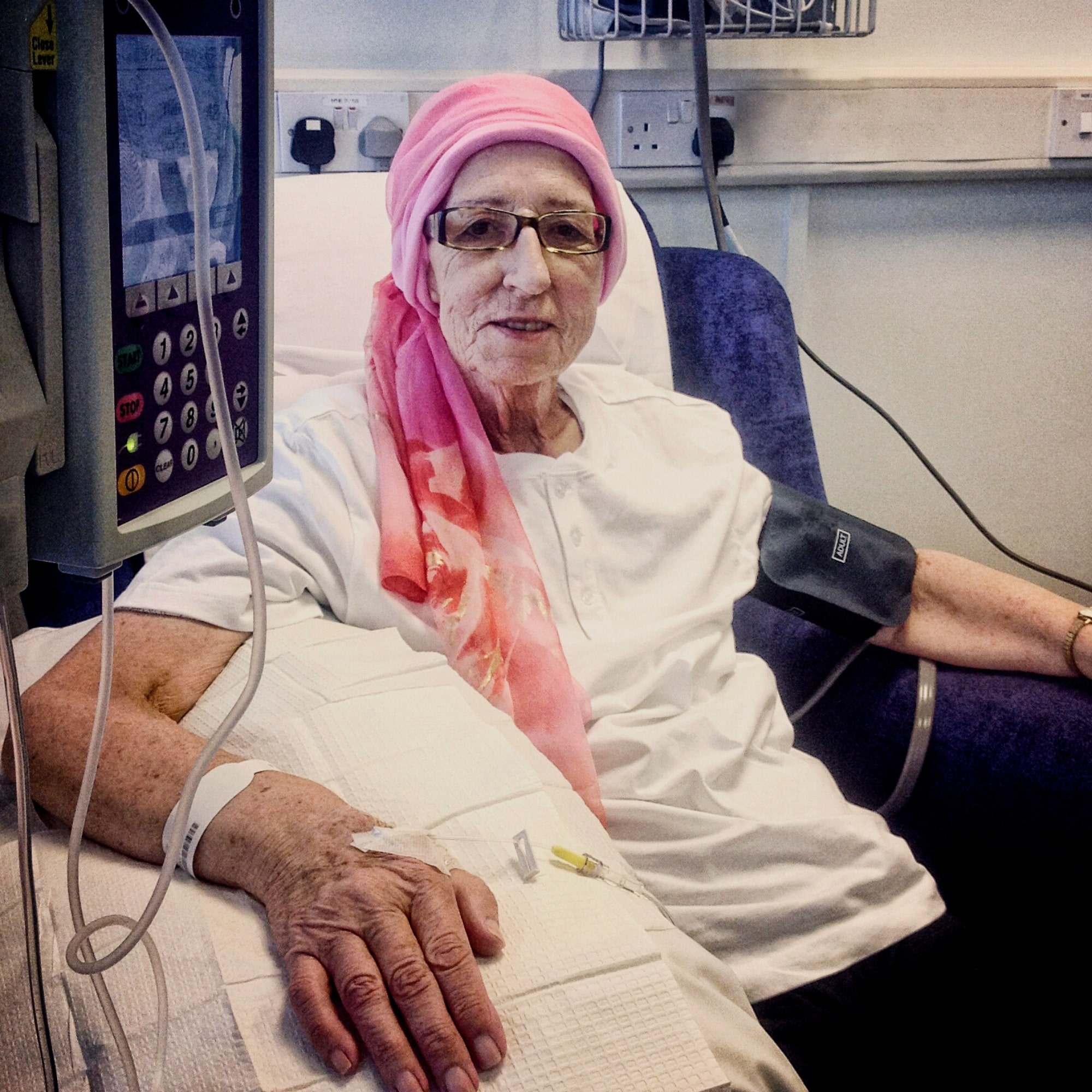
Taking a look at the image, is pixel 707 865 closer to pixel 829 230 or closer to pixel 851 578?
pixel 851 578

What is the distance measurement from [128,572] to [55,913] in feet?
2.42

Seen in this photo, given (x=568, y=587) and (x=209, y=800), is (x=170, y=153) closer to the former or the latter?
(x=209, y=800)

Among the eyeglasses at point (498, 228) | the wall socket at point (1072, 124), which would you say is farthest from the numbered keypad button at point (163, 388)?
the wall socket at point (1072, 124)

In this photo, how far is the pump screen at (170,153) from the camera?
1.74 feet

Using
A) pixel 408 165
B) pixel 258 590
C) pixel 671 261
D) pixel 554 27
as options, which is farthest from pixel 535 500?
pixel 554 27

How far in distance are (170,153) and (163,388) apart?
0.37ft

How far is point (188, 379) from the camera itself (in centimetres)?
61

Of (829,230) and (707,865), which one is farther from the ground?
(829,230)

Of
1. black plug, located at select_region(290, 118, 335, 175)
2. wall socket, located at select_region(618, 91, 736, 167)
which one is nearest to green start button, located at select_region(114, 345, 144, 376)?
black plug, located at select_region(290, 118, 335, 175)

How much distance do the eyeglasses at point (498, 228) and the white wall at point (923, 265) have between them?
775 mm

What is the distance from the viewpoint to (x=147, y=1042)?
2.31ft

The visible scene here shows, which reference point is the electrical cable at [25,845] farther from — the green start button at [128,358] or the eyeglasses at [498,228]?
the eyeglasses at [498,228]

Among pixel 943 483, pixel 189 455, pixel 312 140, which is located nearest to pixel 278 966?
pixel 189 455

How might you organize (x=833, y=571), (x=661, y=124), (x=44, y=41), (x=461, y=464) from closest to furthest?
(x=44, y=41)
(x=461, y=464)
(x=833, y=571)
(x=661, y=124)
